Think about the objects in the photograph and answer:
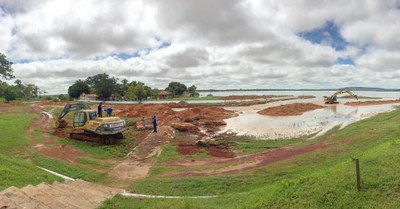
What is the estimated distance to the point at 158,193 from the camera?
1445 centimetres

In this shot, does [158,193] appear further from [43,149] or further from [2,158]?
[43,149]

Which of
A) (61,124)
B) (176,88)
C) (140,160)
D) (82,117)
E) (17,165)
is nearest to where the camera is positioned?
(17,165)

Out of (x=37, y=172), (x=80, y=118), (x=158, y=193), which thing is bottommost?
(x=158, y=193)

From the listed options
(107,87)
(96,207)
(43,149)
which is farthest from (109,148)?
(107,87)

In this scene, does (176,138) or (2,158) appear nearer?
(2,158)

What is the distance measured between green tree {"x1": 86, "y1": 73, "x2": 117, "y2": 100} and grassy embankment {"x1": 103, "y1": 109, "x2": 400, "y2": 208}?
8500cm

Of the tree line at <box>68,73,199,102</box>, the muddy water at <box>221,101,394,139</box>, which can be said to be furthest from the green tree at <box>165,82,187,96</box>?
the muddy water at <box>221,101,394,139</box>

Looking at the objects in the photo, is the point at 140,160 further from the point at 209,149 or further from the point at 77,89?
the point at 77,89

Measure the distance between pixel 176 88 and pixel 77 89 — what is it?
158ft

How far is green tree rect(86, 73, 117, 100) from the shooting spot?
96.8 m

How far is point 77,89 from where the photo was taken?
336ft

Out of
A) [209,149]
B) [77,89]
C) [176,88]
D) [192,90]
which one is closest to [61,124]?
[209,149]

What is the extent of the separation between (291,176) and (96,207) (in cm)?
947

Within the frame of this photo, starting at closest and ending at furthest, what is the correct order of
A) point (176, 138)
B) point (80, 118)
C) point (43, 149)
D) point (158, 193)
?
point (158, 193) → point (43, 149) → point (80, 118) → point (176, 138)
